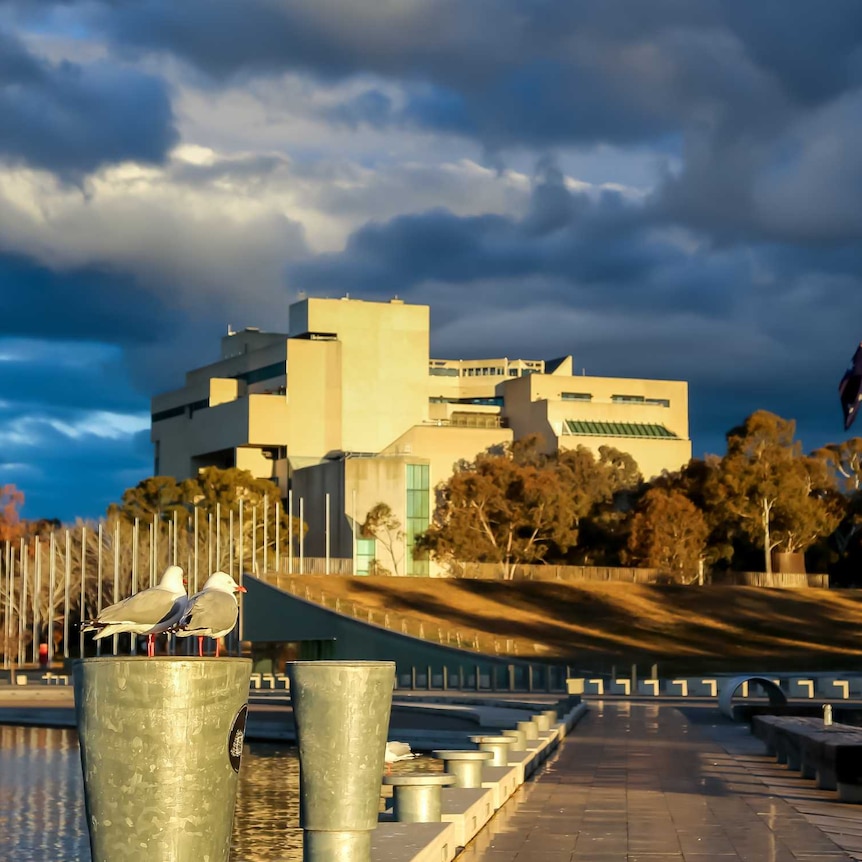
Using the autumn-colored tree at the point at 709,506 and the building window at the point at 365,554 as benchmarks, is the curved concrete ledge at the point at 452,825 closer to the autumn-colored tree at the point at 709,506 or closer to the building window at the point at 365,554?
the autumn-colored tree at the point at 709,506

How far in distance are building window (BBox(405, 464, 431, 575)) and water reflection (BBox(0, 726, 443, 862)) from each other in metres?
66.1

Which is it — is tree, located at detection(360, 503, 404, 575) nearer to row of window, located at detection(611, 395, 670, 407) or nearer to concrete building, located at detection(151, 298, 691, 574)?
concrete building, located at detection(151, 298, 691, 574)

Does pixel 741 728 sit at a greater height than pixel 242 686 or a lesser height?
lesser

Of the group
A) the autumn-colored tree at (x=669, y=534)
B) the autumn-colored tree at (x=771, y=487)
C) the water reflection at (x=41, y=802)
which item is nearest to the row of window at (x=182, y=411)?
the autumn-colored tree at (x=669, y=534)

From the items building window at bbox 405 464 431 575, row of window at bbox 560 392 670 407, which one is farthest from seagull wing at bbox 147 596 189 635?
row of window at bbox 560 392 670 407

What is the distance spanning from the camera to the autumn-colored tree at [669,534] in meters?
89.1

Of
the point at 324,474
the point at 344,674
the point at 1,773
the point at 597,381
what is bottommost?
the point at 1,773

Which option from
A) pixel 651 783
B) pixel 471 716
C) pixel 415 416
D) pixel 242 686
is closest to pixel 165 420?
pixel 415 416

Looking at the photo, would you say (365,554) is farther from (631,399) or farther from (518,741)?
(518,741)

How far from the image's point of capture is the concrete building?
96.9m

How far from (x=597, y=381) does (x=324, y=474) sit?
25.9 m

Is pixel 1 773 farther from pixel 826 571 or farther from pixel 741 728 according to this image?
pixel 826 571

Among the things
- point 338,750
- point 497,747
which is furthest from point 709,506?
point 338,750

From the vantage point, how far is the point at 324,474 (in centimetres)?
9775
